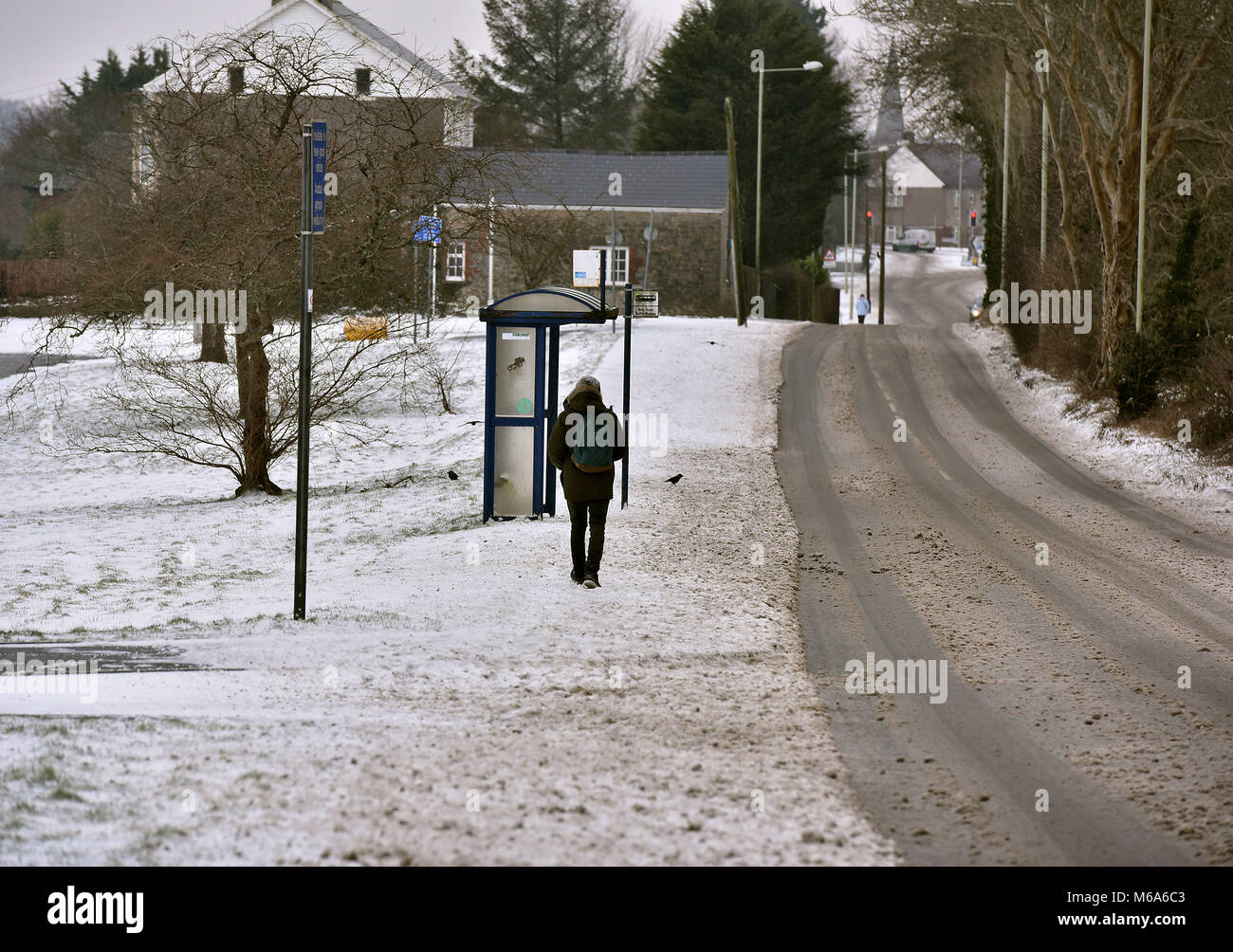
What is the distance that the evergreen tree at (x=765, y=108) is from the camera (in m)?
58.0

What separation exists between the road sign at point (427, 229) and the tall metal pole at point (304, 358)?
808cm

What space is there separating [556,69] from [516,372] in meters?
58.1

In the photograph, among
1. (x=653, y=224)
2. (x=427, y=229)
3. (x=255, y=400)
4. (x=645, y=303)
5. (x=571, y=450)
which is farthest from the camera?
(x=653, y=224)

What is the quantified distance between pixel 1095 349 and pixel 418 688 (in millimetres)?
22541

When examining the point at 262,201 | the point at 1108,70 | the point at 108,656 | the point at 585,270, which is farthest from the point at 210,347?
the point at 108,656

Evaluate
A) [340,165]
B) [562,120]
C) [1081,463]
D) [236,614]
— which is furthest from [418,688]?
[562,120]

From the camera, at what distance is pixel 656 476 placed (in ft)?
61.3

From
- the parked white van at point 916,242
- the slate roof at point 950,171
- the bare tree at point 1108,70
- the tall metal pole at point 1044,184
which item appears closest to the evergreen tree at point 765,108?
the tall metal pole at point 1044,184

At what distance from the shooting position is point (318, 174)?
32.3ft

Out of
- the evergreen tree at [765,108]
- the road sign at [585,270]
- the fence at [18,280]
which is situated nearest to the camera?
the road sign at [585,270]

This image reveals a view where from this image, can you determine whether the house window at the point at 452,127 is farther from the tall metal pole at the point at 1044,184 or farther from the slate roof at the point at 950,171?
the slate roof at the point at 950,171

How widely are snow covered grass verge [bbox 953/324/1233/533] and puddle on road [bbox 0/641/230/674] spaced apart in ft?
38.1

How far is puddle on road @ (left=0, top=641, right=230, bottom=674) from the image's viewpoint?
8.99m

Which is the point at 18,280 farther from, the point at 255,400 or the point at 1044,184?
the point at 1044,184
